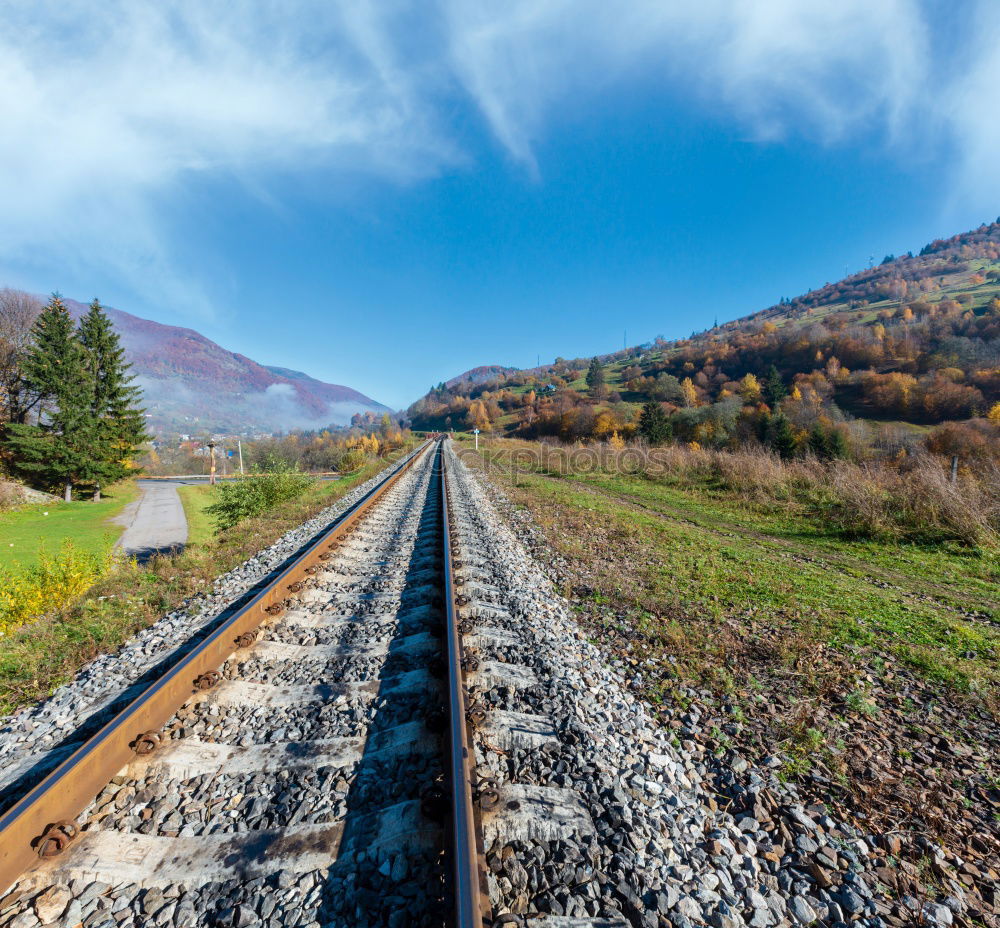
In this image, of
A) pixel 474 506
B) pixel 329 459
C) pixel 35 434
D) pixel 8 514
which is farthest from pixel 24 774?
pixel 329 459

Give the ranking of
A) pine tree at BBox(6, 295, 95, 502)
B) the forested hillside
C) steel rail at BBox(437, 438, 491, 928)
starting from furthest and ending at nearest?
the forested hillside, pine tree at BBox(6, 295, 95, 502), steel rail at BBox(437, 438, 491, 928)

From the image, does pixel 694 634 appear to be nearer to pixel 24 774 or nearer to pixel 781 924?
pixel 781 924

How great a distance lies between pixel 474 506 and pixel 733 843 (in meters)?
9.71

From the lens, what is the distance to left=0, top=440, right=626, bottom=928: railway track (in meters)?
1.67

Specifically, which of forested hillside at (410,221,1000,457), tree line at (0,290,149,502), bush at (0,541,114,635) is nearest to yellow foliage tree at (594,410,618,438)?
forested hillside at (410,221,1000,457)

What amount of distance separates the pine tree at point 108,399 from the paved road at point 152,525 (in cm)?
282

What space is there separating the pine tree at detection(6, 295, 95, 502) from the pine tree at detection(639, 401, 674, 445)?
167 ft

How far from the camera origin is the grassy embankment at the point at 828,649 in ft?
8.73

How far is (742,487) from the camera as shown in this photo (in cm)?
1599

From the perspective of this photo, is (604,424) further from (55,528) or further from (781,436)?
(55,528)

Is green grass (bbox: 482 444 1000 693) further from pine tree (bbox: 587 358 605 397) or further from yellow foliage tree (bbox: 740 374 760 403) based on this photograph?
pine tree (bbox: 587 358 605 397)

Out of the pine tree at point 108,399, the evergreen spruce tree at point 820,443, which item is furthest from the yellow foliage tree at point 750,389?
the pine tree at point 108,399

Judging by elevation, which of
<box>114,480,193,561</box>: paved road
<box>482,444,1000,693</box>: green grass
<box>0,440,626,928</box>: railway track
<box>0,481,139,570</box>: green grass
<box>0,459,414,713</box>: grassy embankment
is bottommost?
<box>114,480,193,561</box>: paved road

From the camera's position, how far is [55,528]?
688 inches
